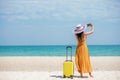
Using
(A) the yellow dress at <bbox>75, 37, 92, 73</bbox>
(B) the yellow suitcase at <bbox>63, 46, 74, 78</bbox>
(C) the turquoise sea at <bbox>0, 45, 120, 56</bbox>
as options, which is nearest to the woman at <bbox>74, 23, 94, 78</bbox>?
(A) the yellow dress at <bbox>75, 37, 92, 73</bbox>

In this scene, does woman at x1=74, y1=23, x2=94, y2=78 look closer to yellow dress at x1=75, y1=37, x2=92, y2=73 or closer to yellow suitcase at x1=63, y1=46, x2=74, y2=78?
yellow dress at x1=75, y1=37, x2=92, y2=73

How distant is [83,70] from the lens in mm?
9312

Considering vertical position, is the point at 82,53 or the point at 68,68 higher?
the point at 82,53

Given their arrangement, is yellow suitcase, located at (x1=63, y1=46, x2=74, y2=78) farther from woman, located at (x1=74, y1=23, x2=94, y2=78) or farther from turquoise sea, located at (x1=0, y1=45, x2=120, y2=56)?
turquoise sea, located at (x1=0, y1=45, x2=120, y2=56)

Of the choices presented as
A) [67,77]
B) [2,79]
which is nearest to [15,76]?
[2,79]

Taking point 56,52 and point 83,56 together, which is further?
point 56,52

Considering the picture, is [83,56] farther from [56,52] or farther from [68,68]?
[56,52]

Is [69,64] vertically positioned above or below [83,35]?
below

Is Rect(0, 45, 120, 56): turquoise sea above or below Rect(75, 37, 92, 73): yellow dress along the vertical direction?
above

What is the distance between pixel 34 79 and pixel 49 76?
686 millimetres

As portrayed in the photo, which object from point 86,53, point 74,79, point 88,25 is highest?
point 88,25

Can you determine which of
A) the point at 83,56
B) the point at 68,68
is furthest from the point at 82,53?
the point at 68,68

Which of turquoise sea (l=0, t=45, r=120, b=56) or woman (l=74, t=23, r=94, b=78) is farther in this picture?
turquoise sea (l=0, t=45, r=120, b=56)

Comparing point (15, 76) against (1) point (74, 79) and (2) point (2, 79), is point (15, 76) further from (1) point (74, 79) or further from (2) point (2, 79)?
(1) point (74, 79)
